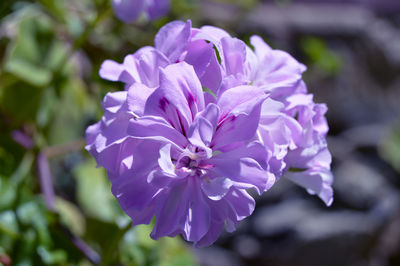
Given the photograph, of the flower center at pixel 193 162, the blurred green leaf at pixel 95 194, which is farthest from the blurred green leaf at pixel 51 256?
the flower center at pixel 193 162

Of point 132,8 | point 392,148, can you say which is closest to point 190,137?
point 132,8

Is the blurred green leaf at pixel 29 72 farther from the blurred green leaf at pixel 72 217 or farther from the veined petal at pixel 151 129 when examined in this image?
the veined petal at pixel 151 129

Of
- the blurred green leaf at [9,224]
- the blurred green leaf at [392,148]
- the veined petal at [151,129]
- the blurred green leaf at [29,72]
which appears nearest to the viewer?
the veined petal at [151,129]

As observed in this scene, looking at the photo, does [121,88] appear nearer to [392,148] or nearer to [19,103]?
[19,103]

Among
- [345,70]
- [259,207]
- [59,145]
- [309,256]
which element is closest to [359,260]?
[309,256]

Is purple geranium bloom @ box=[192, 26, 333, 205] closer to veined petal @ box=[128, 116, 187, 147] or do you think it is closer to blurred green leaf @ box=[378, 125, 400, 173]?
veined petal @ box=[128, 116, 187, 147]

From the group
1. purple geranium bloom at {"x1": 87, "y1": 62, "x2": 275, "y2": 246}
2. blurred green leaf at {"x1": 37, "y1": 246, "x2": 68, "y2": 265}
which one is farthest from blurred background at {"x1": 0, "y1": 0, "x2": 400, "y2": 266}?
purple geranium bloom at {"x1": 87, "y1": 62, "x2": 275, "y2": 246}
